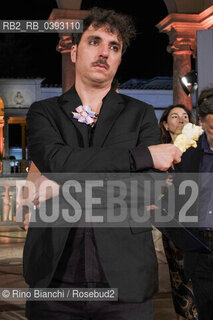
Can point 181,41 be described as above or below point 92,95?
above

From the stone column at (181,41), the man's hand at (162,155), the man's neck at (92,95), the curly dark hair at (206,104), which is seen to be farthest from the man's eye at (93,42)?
the stone column at (181,41)

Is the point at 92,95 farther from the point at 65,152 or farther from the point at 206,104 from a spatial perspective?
the point at 206,104

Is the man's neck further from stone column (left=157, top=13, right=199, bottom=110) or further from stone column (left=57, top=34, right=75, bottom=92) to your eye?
stone column (left=57, top=34, right=75, bottom=92)

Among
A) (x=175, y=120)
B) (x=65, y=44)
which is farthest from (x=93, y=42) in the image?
(x=65, y=44)

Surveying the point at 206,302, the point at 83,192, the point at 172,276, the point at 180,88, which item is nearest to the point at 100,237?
the point at 83,192

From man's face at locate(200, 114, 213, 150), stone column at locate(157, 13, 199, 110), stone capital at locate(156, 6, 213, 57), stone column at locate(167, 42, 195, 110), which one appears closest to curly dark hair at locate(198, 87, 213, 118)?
man's face at locate(200, 114, 213, 150)

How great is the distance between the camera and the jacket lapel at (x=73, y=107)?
1.85m

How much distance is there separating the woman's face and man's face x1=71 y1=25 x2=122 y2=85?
2.96 meters

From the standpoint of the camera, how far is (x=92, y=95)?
194cm

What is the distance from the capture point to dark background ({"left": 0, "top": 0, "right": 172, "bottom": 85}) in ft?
90.8

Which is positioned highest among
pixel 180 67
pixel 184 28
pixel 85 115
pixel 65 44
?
pixel 184 28

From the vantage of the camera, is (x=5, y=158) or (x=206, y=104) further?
(x=5, y=158)

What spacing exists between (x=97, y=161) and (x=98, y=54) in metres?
0.38

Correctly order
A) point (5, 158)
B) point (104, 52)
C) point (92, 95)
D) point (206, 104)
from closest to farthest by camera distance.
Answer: point (104, 52) → point (92, 95) → point (206, 104) → point (5, 158)
